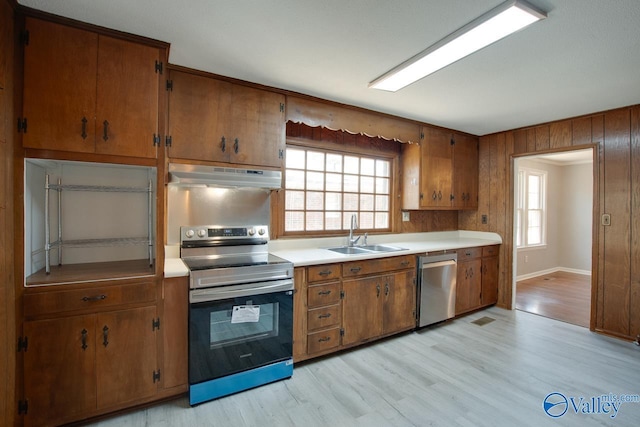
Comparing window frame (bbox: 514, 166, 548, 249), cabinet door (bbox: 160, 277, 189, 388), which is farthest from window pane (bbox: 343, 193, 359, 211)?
window frame (bbox: 514, 166, 548, 249)

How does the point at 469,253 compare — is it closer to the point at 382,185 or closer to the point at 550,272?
the point at 382,185

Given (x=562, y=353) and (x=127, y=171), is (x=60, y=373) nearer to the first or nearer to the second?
(x=127, y=171)

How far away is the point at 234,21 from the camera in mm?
1754

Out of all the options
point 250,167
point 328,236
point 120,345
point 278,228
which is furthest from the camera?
point 328,236

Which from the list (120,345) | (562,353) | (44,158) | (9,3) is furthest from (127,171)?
(562,353)

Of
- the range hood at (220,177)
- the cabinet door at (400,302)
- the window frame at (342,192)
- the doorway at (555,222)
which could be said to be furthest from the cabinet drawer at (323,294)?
the doorway at (555,222)

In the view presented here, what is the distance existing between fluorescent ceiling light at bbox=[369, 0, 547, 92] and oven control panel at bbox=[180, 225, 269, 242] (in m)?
1.65

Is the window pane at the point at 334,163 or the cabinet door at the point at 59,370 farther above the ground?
the window pane at the point at 334,163

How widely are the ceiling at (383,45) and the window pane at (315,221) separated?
123 cm

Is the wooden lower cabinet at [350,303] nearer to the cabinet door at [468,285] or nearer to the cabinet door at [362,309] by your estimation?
the cabinet door at [362,309]

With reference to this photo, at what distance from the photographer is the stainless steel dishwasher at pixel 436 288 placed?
3244mm

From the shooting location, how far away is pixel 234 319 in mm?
2152

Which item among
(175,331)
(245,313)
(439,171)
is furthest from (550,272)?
(175,331)

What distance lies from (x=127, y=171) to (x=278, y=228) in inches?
53.6
